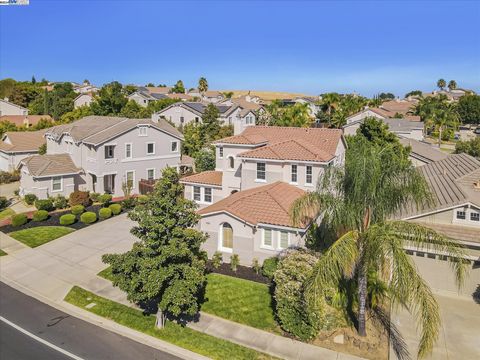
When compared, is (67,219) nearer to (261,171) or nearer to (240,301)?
(261,171)

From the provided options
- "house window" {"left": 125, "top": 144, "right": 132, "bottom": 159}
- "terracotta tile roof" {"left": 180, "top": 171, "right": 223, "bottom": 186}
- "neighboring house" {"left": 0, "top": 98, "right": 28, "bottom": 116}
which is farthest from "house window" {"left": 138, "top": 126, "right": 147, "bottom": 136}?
"neighboring house" {"left": 0, "top": 98, "right": 28, "bottom": 116}

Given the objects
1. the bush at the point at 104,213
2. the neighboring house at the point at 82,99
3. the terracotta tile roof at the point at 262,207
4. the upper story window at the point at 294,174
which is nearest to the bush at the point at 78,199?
the bush at the point at 104,213

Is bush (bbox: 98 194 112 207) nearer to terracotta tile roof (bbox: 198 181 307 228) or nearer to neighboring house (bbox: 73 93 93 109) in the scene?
terracotta tile roof (bbox: 198 181 307 228)

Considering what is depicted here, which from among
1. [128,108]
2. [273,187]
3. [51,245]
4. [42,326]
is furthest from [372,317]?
[128,108]

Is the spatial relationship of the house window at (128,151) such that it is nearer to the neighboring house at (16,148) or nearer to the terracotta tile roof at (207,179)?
the terracotta tile roof at (207,179)

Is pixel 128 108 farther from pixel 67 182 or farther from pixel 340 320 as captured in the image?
pixel 340 320
